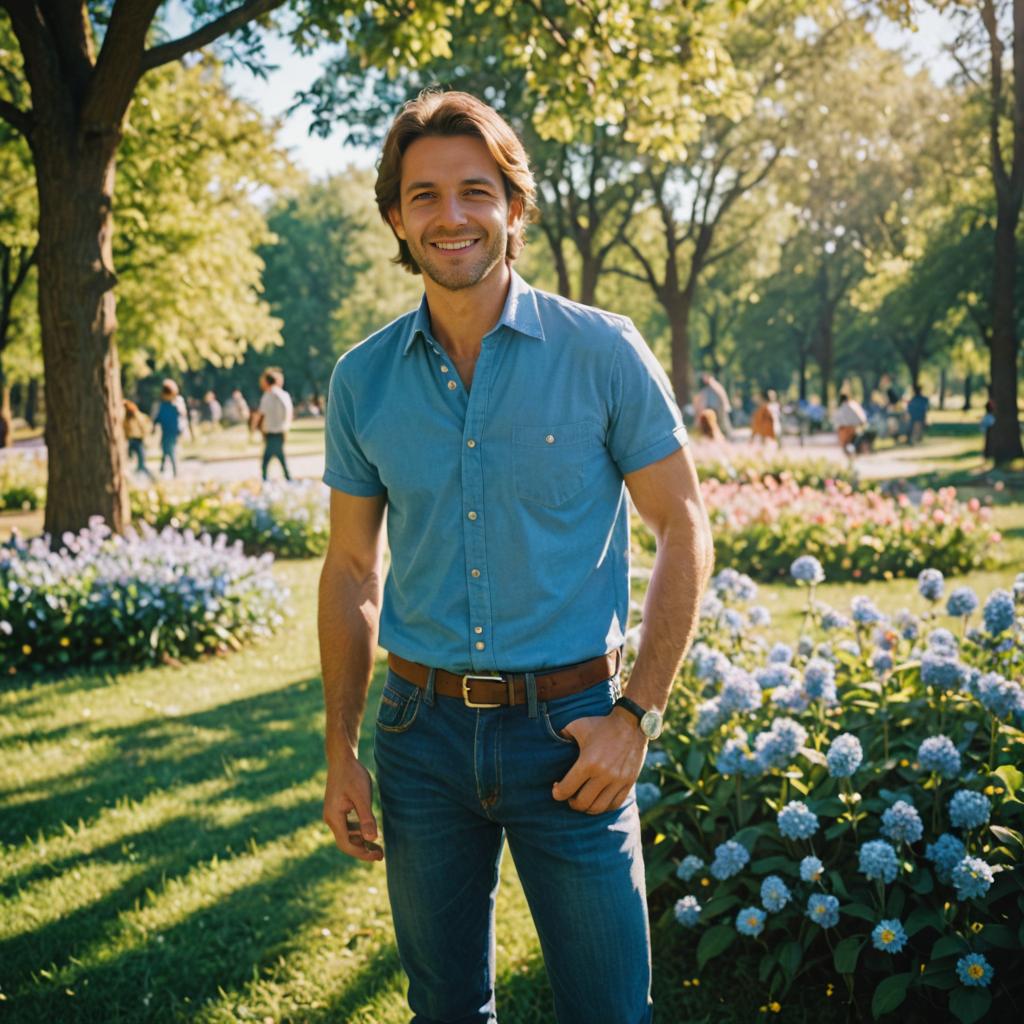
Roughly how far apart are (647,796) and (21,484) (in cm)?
1671

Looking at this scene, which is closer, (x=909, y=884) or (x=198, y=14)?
(x=909, y=884)

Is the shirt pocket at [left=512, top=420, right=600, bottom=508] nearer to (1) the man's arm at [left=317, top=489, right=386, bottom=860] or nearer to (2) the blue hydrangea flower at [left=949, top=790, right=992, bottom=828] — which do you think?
(1) the man's arm at [left=317, top=489, right=386, bottom=860]

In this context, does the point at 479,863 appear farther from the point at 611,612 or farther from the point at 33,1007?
the point at 33,1007

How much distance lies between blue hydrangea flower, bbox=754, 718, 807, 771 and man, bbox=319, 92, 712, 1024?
1224mm

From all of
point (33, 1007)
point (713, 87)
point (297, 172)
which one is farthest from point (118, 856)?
point (297, 172)

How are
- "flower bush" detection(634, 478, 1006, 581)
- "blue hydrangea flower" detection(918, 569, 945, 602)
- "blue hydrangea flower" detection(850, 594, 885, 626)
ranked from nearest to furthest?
"blue hydrangea flower" detection(850, 594, 885, 626)
"blue hydrangea flower" detection(918, 569, 945, 602)
"flower bush" detection(634, 478, 1006, 581)

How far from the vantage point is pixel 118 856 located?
4.38 m

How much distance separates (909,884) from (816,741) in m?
0.67

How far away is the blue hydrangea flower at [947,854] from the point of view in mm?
2779

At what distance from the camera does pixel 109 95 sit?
7.59 meters

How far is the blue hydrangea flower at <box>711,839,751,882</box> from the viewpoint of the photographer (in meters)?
3.05

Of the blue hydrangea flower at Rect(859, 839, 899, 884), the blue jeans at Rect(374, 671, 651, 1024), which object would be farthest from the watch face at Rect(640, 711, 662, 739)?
the blue hydrangea flower at Rect(859, 839, 899, 884)

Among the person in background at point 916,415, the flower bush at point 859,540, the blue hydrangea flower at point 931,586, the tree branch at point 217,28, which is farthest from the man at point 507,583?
the person in background at point 916,415

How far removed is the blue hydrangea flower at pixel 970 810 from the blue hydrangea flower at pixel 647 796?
44.2 inches
